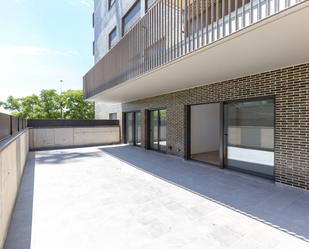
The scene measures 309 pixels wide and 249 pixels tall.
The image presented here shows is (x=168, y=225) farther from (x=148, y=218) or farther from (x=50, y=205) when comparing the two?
(x=50, y=205)

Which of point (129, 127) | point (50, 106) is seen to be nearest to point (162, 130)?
point (129, 127)

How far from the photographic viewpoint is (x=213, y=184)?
15.0ft

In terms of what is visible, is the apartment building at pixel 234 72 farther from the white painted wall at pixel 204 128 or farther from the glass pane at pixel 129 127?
the glass pane at pixel 129 127

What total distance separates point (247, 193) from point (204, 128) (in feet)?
15.7

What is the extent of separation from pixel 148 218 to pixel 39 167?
4982 mm

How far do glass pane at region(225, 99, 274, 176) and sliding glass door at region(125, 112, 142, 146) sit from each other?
18.6 feet

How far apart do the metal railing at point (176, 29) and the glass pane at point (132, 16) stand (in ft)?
10.1

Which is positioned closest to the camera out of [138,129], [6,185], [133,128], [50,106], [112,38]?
[6,185]

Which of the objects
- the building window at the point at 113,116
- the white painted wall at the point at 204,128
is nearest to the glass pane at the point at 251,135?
the white painted wall at the point at 204,128

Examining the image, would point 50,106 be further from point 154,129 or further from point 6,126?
point 6,126

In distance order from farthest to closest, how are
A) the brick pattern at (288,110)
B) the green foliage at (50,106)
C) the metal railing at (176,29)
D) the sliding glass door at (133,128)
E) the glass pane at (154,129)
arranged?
the green foliage at (50,106) → the sliding glass door at (133,128) → the glass pane at (154,129) → the brick pattern at (288,110) → the metal railing at (176,29)

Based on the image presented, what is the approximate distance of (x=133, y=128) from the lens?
37.3 ft

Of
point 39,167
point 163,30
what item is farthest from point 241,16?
point 39,167

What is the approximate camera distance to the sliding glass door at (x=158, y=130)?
8830mm
